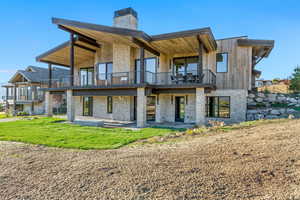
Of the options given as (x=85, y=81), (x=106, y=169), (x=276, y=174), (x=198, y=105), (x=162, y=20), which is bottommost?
(x=106, y=169)

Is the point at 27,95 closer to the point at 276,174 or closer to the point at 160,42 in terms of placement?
the point at 160,42

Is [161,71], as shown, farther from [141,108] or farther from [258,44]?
[258,44]

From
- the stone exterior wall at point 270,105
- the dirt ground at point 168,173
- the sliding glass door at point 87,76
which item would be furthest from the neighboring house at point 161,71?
the dirt ground at point 168,173

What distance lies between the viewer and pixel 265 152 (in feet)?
14.2

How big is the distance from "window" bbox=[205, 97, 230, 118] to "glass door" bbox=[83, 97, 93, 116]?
10938 millimetres

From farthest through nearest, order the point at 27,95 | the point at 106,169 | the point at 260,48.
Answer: the point at 27,95 < the point at 260,48 < the point at 106,169

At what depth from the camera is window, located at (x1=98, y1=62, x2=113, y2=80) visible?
1595 cm

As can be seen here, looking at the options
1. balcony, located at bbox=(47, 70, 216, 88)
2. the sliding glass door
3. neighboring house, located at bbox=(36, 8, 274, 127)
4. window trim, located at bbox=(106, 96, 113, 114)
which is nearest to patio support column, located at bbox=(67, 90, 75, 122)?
neighboring house, located at bbox=(36, 8, 274, 127)

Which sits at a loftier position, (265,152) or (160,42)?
(160,42)

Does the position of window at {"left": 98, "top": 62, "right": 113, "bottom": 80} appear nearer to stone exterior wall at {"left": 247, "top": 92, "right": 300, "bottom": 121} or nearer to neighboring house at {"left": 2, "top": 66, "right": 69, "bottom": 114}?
neighboring house at {"left": 2, "top": 66, "right": 69, "bottom": 114}

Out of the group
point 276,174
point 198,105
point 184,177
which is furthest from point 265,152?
point 198,105

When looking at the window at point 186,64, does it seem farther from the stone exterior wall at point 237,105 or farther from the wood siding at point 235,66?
the stone exterior wall at point 237,105

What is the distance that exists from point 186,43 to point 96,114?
33.5ft

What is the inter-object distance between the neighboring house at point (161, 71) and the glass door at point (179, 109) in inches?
3.1
